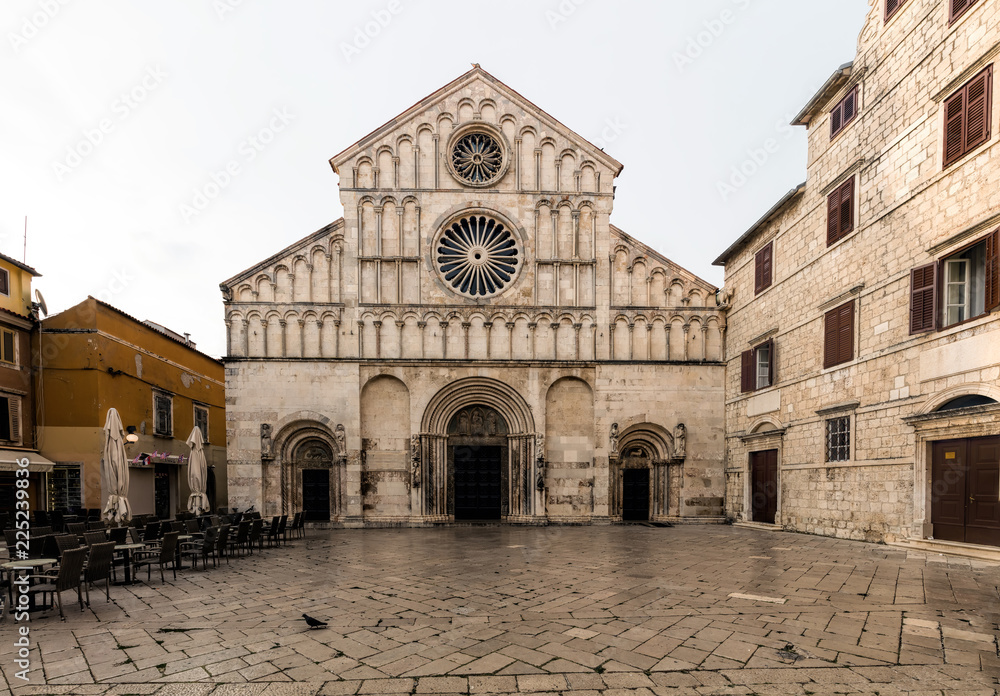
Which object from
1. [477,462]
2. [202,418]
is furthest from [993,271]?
[202,418]

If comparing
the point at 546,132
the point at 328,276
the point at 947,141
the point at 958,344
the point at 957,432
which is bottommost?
the point at 957,432

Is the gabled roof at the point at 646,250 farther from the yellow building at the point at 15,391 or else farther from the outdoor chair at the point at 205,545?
the yellow building at the point at 15,391

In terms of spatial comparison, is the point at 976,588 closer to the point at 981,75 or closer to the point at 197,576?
the point at 981,75

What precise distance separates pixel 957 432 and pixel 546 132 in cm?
1548

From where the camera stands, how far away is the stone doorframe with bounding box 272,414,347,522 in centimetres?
1950

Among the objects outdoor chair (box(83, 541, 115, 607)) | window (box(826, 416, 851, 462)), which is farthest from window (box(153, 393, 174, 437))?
window (box(826, 416, 851, 462))

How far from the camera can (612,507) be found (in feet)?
66.0

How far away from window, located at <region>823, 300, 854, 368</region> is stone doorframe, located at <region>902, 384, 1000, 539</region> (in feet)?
8.57

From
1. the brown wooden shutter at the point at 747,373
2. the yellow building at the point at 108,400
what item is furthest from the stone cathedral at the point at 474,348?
the yellow building at the point at 108,400

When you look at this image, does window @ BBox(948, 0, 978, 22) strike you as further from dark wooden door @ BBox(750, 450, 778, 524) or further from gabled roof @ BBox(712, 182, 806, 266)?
dark wooden door @ BBox(750, 450, 778, 524)

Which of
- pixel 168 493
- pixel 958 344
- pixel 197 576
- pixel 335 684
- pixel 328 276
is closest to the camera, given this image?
pixel 335 684

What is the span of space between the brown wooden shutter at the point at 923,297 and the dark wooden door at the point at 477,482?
12979 mm

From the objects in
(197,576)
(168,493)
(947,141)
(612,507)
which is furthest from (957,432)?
(168,493)

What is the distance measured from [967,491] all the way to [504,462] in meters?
13.1
